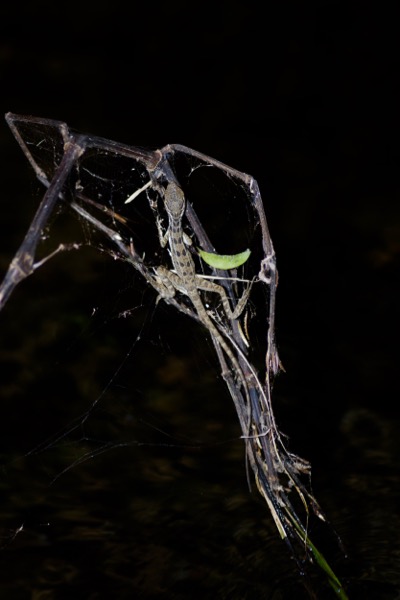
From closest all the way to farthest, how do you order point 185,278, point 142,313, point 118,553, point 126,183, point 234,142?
point 126,183 < point 185,278 < point 118,553 < point 142,313 < point 234,142

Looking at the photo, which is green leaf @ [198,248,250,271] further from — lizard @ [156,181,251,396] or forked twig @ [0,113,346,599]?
lizard @ [156,181,251,396]

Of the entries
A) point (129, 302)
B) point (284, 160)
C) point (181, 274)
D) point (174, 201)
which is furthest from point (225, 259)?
point (284, 160)

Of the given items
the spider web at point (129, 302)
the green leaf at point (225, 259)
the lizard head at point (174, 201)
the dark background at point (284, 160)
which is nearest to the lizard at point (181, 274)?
the lizard head at point (174, 201)

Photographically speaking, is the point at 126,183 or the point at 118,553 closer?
the point at 126,183

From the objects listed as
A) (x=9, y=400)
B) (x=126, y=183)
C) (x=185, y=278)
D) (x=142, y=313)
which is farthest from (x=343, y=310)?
(x=126, y=183)

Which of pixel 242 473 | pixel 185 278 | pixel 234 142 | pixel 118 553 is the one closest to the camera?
pixel 185 278

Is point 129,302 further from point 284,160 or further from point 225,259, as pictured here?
point 284,160

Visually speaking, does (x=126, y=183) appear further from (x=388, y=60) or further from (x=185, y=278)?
(x=388, y=60)
